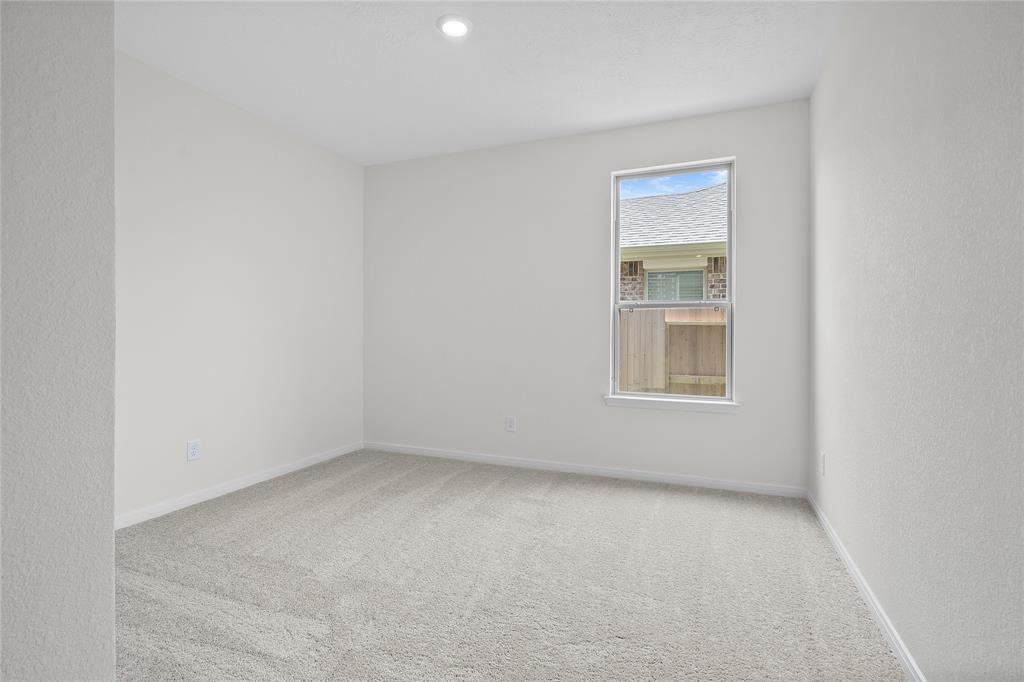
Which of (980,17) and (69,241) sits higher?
(980,17)

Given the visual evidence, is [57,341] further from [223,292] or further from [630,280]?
[630,280]

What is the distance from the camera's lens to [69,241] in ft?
3.13

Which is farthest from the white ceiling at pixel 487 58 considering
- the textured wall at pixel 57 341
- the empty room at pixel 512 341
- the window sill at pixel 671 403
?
the window sill at pixel 671 403

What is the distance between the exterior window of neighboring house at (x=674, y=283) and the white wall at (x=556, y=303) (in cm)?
12

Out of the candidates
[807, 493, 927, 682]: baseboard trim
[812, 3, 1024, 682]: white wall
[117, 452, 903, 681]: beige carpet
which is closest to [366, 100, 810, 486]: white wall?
[117, 452, 903, 681]: beige carpet

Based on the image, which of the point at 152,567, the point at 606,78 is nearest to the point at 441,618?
the point at 152,567

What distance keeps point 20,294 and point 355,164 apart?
3834mm

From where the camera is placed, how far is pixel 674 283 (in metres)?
3.61

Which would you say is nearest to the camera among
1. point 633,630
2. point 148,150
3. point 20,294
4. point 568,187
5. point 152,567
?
point 20,294

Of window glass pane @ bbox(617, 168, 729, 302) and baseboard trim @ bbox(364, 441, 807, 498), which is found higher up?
window glass pane @ bbox(617, 168, 729, 302)

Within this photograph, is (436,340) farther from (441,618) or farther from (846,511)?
(846,511)

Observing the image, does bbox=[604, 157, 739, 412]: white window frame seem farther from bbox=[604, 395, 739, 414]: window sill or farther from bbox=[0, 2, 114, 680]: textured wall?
bbox=[0, 2, 114, 680]: textured wall

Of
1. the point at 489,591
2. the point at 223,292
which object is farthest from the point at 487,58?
the point at 489,591

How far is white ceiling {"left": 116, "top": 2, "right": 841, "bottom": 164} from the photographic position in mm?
2350
